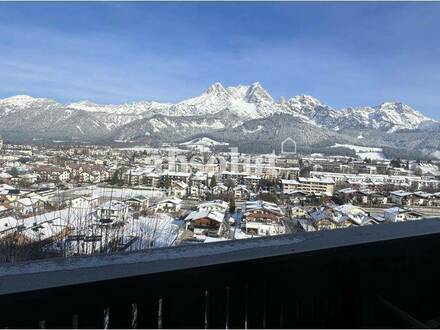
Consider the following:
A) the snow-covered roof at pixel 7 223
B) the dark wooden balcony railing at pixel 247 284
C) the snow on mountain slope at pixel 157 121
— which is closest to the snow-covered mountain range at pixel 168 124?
the snow on mountain slope at pixel 157 121

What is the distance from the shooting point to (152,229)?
2912mm

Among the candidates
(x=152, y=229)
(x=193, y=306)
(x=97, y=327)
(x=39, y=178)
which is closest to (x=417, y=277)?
(x=193, y=306)

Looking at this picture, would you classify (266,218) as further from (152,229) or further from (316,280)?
(316,280)

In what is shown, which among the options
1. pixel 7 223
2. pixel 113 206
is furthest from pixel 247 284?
pixel 7 223

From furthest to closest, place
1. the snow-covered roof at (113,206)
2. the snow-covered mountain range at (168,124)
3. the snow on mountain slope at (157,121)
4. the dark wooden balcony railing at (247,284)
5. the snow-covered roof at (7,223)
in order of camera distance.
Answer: the snow on mountain slope at (157,121) → the snow-covered mountain range at (168,124) → the snow-covered roof at (113,206) → the snow-covered roof at (7,223) → the dark wooden balcony railing at (247,284)

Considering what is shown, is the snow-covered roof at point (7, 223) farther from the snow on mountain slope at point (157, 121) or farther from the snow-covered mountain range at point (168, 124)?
the snow on mountain slope at point (157, 121)

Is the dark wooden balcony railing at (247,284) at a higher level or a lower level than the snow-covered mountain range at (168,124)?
lower

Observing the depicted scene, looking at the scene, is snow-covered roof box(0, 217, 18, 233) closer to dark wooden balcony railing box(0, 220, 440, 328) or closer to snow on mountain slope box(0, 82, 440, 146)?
dark wooden balcony railing box(0, 220, 440, 328)

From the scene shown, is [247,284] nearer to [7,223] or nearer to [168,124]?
[7,223]

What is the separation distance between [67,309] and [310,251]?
765mm

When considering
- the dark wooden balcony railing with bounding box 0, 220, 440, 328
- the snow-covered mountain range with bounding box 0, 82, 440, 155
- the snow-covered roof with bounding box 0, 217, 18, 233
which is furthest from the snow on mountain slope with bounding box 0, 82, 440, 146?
the dark wooden balcony railing with bounding box 0, 220, 440, 328

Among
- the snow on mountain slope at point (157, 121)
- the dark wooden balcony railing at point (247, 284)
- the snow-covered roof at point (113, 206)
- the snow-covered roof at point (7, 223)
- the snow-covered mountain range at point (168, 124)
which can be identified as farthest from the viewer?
the snow on mountain slope at point (157, 121)

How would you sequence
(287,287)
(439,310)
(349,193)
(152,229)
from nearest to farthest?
(287,287)
(439,310)
(152,229)
(349,193)

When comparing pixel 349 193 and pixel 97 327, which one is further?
pixel 349 193
